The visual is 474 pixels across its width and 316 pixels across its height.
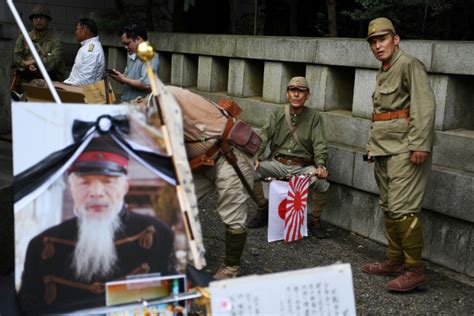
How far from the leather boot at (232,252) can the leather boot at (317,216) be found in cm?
145

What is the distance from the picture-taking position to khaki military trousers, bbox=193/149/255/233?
4.57 metres

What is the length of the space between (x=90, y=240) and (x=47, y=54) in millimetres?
5077

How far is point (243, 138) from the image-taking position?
449cm

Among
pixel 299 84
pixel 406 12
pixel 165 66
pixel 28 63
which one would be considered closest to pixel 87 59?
pixel 28 63

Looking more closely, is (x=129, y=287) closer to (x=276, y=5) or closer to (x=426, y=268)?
(x=426, y=268)

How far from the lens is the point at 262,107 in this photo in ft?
23.5

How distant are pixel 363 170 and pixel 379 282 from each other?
1264 mm

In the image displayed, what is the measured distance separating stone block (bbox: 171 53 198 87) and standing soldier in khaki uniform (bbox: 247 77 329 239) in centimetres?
258

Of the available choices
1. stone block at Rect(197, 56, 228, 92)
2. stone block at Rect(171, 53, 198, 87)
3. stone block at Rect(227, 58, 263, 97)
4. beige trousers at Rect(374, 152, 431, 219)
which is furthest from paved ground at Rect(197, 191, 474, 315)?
stone block at Rect(171, 53, 198, 87)

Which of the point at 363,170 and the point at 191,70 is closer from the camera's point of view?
the point at 363,170

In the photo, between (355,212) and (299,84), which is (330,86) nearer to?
(299,84)

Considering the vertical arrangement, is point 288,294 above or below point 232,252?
above

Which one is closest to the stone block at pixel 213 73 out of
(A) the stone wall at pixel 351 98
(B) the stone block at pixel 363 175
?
(A) the stone wall at pixel 351 98

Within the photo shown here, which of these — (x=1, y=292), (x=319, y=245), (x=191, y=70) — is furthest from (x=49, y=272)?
(x=191, y=70)
